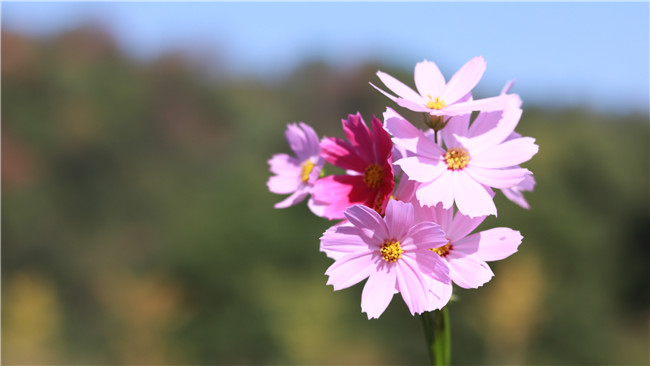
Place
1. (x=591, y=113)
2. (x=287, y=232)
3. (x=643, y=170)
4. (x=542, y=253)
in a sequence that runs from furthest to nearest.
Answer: (x=591, y=113) < (x=643, y=170) < (x=542, y=253) < (x=287, y=232)

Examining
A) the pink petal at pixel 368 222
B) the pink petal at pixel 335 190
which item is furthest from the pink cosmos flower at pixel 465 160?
the pink petal at pixel 335 190

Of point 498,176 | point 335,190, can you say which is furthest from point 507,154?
point 335,190

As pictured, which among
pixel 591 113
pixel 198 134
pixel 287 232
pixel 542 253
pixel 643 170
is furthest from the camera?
pixel 198 134

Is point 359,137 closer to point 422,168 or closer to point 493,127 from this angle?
point 422,168

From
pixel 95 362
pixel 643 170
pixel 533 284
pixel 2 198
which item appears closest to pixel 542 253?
pixel 533 284

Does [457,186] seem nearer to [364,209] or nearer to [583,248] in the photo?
[364,209]

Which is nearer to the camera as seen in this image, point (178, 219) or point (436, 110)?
point (436, 110)
